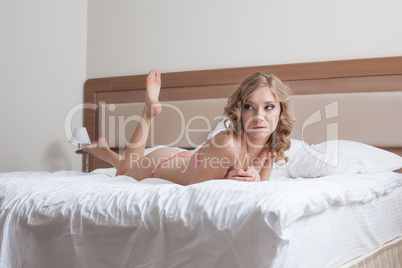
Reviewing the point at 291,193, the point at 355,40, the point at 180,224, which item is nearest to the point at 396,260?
the point at 291,193

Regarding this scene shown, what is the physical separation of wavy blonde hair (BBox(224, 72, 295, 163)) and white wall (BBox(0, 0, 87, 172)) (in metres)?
2.22

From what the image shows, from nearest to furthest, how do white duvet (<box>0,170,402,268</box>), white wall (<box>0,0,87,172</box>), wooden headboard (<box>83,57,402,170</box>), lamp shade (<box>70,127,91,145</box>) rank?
white duvet (<box>0,170,402,268</box>), wooden headboard (<box>83,57,402,170</box>), white wall (<box>0,0,87,172</box>), lamp shade (<box>70,127,91,145</box>)

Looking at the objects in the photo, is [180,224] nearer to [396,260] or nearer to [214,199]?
[214,199]

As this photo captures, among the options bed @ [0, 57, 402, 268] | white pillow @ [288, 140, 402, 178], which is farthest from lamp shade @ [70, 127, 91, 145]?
A: white pillow @ [288, 140, 402, 178]

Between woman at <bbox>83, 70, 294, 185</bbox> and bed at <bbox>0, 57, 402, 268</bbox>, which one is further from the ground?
woman at <bbox>83, 70, 294, 185</bbox>

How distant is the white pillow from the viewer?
8.00ft

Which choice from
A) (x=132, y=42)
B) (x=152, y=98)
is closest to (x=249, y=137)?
(x=152, y=98)

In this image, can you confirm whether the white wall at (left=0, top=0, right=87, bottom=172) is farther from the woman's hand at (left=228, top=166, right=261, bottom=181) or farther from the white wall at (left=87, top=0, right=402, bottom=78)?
the woman's hand at (left=228, top=166, right=261, bottom=181)

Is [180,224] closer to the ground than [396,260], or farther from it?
farther from it

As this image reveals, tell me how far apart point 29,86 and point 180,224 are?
9.53 ft

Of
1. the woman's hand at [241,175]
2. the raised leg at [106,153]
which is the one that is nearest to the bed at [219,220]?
the woman's hand at [241,175]

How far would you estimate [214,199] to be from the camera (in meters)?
1.21

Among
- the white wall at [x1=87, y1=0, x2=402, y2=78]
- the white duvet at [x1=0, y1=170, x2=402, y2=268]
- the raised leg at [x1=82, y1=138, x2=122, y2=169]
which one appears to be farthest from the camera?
the white wall at [x1=87, y1=0, x2=402, y2=78]

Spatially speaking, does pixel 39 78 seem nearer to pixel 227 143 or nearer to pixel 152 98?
pixel 152 98
